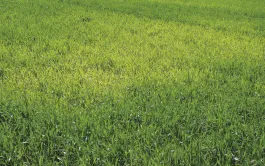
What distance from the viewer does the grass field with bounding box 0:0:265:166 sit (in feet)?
9.72

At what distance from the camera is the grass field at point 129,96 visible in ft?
9.72

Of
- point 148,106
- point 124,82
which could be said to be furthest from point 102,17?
point 148,106

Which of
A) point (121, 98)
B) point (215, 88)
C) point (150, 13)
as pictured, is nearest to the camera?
point (121, 98)

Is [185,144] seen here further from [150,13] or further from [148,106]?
[150,13]

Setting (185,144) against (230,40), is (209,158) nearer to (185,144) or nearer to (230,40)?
(185,144)

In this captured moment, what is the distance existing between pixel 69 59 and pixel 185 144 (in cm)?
327

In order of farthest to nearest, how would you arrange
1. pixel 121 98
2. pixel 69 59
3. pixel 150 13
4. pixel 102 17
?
pixel 150 13 → pixel 102 17 → pixel 69 59 → pixel 121 98

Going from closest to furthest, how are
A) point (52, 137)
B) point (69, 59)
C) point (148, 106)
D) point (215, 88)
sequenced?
point (52, 137), point (148, 106), point (215, 88), point (69, 59)

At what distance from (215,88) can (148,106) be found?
1173 mm

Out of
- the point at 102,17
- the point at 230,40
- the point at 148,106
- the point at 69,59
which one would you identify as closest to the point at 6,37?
the point at 69,59

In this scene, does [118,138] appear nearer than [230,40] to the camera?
Yes

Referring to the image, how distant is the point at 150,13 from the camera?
35.6 feet

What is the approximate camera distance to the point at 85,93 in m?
4.18

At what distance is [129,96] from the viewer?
4105 mm
